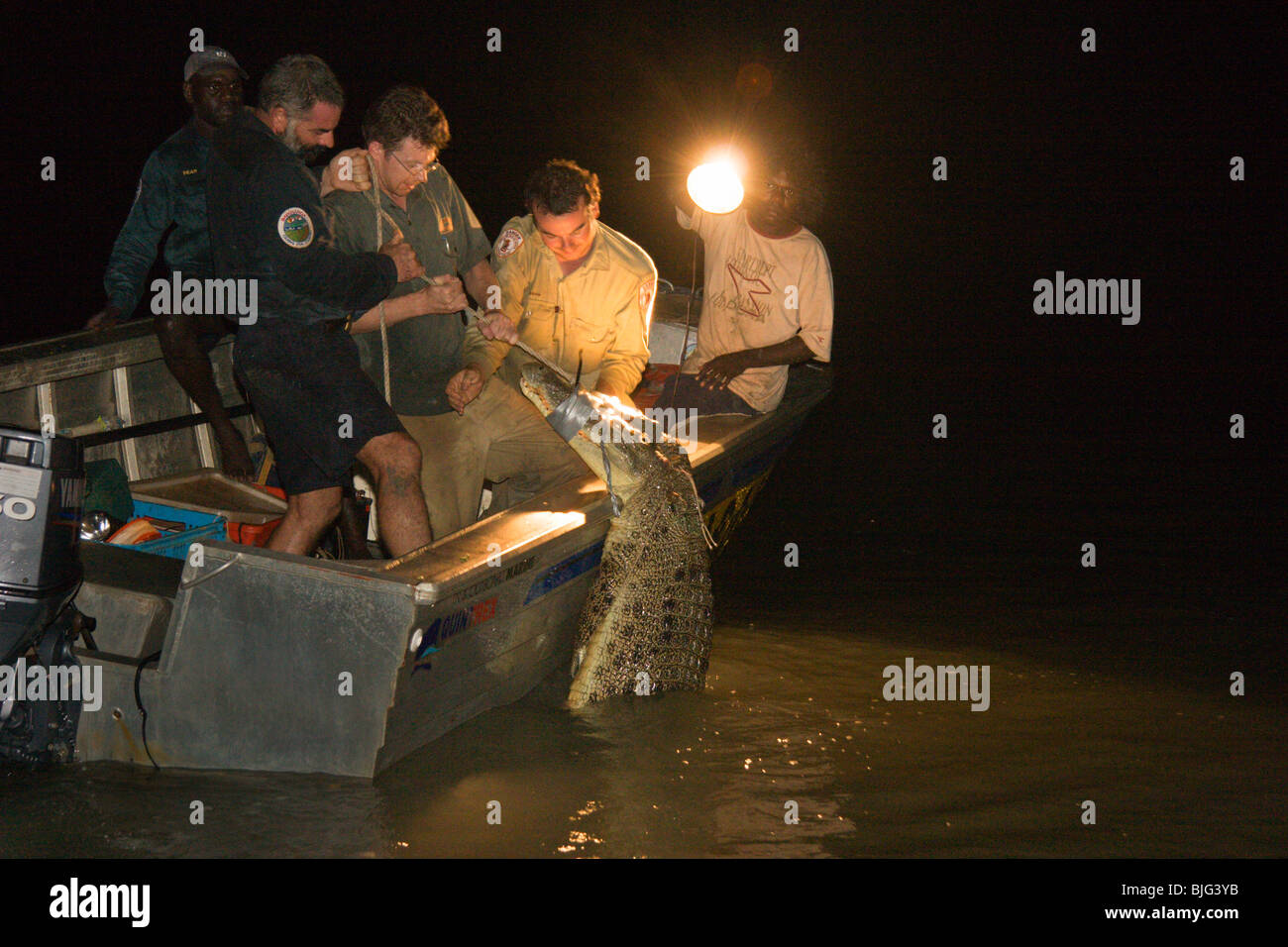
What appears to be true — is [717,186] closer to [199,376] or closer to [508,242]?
[508,242]

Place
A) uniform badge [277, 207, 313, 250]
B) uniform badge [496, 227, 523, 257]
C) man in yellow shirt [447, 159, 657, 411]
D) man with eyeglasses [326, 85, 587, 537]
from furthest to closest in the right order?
uniform badge [496, 227, 523, 257] → man in yellow shirt [447, 159, 657, 411] → man with eyeglasses [326, 85, 587, 537] → uniform badge [277, 207, 313, 250]

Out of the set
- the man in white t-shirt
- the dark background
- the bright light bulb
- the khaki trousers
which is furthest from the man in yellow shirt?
the dark background

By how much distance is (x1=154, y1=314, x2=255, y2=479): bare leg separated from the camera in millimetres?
5020

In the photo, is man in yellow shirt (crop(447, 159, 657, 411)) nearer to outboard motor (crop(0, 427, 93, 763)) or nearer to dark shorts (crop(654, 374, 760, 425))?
dark shorts (crop(654, 374, 760, 425))

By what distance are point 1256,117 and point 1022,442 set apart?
23.0 meters

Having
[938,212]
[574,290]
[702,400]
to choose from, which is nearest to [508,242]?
[574,290]

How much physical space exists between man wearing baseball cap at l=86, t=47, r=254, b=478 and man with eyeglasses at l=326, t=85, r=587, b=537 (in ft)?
2.68

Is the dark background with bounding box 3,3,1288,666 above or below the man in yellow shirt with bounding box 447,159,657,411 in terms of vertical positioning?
above

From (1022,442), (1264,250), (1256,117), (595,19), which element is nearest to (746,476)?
(1022,442)

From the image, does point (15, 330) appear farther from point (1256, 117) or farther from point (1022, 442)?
point (1256, 117)

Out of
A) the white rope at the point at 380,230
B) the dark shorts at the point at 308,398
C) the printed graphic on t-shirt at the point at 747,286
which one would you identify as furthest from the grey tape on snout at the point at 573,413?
the printed graphic on t-shirt at the point at 747,286

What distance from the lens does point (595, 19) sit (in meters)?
28.8

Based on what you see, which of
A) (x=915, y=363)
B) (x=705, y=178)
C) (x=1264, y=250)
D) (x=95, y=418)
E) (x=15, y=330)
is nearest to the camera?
(x=705, y=178)

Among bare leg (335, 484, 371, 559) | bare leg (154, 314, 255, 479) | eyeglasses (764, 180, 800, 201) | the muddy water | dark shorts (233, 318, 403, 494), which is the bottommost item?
the muddy water
